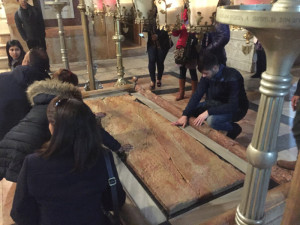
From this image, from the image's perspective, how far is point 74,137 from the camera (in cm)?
124

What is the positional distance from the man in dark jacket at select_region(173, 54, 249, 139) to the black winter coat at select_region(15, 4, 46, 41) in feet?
14.6

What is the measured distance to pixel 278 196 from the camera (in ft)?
4.60

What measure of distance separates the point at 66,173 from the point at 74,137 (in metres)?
0.17

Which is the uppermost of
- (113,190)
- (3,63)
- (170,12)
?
(170,12)

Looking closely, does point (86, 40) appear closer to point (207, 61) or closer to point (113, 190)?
point (207, 61)

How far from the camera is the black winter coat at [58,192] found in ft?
4.05

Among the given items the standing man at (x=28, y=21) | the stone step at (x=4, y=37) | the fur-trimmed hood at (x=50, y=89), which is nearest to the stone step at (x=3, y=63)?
the stone step at (x=4, y=37)

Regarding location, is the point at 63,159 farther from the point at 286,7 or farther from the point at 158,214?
the point at 286,7

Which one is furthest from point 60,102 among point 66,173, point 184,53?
point 184,53

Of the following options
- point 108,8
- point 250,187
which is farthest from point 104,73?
point 250,187

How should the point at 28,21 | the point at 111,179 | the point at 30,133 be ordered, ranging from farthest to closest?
the point at 28,21 < the point at 30,133 < the point at 111,179

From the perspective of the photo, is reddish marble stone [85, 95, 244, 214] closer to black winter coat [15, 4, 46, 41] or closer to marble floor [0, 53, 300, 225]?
marble floor [0, 53, 300, 225]

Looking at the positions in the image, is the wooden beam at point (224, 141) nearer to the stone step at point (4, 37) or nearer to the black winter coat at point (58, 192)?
the black winter coat at point (58, 192)

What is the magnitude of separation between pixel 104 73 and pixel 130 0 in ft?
12.8
